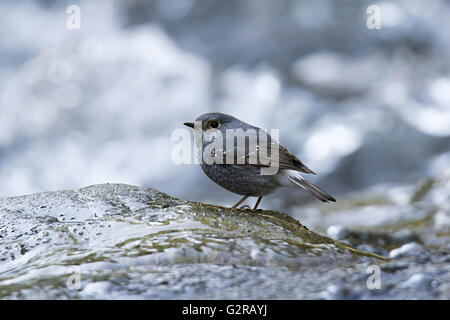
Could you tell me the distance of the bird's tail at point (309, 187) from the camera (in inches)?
178

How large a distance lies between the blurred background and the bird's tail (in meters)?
5.77

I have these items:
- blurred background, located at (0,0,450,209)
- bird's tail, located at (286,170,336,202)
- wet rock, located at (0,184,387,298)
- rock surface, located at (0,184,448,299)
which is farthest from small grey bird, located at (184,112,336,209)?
blurred background, located at (0,0,450,209)

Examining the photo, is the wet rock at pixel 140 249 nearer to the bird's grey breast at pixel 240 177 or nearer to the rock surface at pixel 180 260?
the rock surface at pixel 180 260

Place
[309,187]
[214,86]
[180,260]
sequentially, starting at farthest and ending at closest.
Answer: [214,86] < [309,187] < [180,260]

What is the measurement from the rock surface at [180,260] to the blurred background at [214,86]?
6.67 meters

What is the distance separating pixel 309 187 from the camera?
466 cm

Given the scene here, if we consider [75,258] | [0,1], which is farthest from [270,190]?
[0,1]

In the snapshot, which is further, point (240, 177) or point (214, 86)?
point (214, 86)

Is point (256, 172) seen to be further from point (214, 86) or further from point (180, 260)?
point (214, 86)

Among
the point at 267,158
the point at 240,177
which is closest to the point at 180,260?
the point at 240,177

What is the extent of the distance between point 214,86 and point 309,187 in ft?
25.8

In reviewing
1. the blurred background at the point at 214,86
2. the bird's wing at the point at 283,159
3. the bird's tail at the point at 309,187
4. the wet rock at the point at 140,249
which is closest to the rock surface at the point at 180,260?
the wet rock at the point at 140,249

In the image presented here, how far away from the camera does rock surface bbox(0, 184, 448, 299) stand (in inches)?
118
